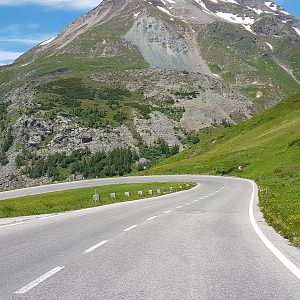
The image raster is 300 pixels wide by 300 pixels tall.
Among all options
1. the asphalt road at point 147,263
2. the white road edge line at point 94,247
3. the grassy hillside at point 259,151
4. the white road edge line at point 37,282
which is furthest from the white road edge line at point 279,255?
the grassy hillside at point 259,151

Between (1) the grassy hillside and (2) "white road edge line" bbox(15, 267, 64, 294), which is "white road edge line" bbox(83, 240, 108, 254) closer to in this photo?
(2) "white road edge line" bbox(15, 267, 64, 294)

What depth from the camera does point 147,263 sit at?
11.3 meters

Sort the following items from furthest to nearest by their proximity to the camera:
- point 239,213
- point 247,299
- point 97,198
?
point 97,198 → point 239,213 → point 247,299

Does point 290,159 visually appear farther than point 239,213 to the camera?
Yes

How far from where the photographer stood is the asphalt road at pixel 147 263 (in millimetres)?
8511

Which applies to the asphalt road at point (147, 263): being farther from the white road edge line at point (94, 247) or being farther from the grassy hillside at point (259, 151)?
the grassy hillside at point (259, 151)

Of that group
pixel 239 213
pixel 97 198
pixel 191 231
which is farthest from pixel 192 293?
pixel 97 198

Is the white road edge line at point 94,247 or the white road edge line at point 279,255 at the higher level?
the white road edge line at point 94,247

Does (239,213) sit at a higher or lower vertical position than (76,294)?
lower

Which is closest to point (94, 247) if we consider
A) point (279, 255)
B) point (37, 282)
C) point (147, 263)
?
point (147, 263)

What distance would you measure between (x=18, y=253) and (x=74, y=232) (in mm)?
4889

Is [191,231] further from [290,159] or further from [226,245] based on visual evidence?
[290,159]

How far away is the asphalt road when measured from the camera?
8511mm

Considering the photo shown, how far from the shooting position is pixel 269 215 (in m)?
22.7
